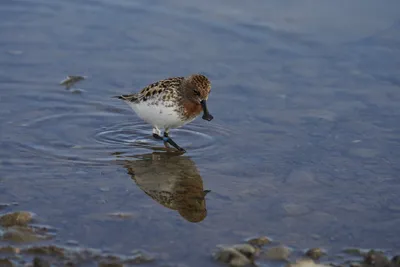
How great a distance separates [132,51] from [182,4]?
2.08 metres

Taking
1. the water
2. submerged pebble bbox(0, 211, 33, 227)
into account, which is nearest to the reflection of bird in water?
the water

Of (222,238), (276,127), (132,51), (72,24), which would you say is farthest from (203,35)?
(222,238)

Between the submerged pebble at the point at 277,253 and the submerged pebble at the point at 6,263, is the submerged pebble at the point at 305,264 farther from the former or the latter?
the submerged pebble at the point at 6,263

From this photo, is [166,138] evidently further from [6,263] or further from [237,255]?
[6,263]

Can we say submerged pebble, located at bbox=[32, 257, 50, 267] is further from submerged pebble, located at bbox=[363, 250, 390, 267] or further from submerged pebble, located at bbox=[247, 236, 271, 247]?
submerged pebble, located at bbox=[363, 250, 390, 267]

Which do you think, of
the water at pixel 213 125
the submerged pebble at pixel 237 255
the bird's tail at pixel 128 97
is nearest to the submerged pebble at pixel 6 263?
the water at pixel 213 125

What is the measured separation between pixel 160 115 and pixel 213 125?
85 cm

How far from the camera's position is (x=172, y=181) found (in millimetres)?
9328

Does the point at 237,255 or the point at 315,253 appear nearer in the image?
the point at 237,255

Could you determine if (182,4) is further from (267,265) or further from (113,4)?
(267,265)

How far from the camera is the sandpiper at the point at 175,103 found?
1019 centimetres

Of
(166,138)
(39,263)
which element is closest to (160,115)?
(166,138)

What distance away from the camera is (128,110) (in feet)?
37.2

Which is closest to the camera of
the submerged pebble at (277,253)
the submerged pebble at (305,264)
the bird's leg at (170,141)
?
the submerged pebble at (305,264)
